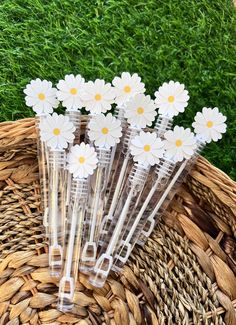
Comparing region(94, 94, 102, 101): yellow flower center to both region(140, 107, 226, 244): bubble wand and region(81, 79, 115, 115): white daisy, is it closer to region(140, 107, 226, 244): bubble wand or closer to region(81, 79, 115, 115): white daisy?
region(81, 79, 115, 115): white daisy

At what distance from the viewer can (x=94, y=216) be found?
92 centimetres

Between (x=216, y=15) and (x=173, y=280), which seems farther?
(x=216, y=15)

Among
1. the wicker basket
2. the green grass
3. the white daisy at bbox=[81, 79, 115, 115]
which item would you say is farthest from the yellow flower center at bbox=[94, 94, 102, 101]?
the green grass

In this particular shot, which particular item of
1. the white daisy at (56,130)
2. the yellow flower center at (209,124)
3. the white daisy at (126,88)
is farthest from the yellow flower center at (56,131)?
the yellow flower center at (209,124)

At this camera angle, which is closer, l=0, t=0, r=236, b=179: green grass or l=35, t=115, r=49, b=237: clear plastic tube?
l=35, t=115, r=49, b=237: clear plastic tube

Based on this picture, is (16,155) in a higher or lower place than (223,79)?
lower

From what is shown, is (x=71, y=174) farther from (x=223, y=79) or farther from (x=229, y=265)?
(x=223, y=79)

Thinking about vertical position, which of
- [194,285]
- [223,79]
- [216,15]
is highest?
[216,15]

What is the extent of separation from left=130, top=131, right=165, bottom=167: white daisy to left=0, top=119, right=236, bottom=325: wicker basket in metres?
0.06

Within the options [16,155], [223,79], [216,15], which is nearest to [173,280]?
[16,155]

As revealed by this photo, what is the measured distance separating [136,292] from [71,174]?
203mm

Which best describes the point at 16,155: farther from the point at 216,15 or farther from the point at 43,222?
the point at 216,15

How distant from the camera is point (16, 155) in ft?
3.09

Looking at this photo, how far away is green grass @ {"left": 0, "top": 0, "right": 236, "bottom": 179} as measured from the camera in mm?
1123
